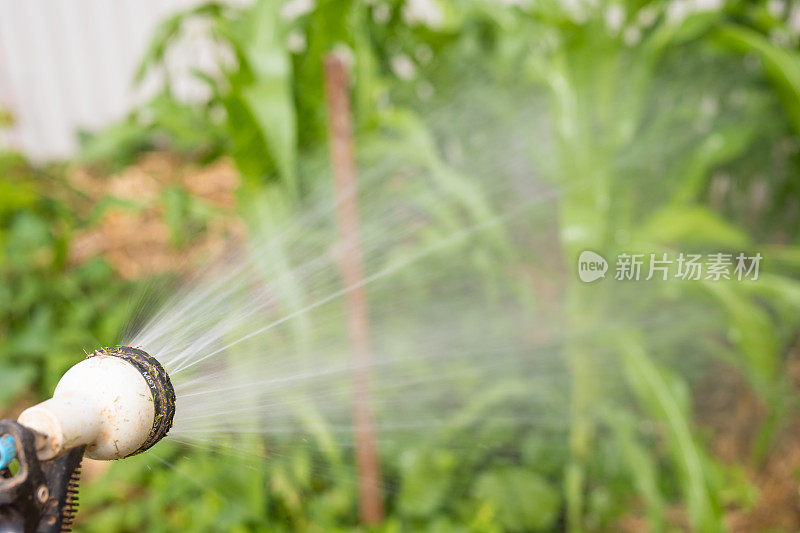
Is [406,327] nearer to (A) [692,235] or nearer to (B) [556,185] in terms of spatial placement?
(B) [556,185]

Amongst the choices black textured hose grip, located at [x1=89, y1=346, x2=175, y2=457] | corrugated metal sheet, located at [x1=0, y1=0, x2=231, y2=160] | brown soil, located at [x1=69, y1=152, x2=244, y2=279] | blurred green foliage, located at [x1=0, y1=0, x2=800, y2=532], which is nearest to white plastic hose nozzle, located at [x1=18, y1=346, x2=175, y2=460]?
black textured hose grip, located at [x1=89, y1=346, x2=175, y2=457]

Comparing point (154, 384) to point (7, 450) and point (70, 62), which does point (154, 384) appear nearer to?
point (7, 450)

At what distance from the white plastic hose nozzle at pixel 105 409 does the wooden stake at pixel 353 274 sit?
771 mm

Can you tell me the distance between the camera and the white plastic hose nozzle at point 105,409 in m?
0.48

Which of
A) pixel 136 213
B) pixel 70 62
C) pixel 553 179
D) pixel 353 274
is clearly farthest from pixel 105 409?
pixel 70 62

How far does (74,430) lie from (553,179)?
1.07 meters

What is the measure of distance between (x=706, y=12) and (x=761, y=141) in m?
0.47

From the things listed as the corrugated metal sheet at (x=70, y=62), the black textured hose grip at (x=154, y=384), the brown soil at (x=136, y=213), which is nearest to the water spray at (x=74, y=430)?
the black textured hose grip at (x=154, y=384)

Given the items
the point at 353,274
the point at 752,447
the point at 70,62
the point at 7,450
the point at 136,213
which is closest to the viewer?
the point at 7,450

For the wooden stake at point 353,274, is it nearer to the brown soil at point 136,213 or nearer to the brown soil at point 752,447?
the brown soil at point 136,213

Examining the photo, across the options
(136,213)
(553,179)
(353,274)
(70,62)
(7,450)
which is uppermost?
(70,62)

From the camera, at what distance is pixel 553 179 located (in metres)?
1.36

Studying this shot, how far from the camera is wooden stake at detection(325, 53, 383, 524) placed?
1.21m

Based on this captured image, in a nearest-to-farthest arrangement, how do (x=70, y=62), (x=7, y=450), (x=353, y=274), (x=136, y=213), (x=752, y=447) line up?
1. (x=7, y=450)
2. (x=353, y=274)
3. (x=752, y=447)
4. (x=136, y=213)
5. (x=70, y=62)
